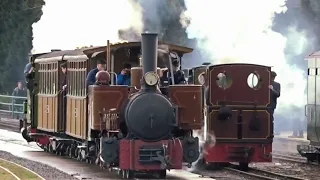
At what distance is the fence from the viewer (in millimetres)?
36281

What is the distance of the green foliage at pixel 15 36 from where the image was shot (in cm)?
4184

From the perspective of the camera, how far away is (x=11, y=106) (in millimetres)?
37812

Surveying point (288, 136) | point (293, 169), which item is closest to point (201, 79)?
point (293, 169)

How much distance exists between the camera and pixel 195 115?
16.7 m

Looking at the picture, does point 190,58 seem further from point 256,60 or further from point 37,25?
point 37,25

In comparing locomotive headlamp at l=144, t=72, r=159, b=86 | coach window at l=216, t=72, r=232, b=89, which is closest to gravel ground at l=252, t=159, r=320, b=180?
coach window at l=216, t=72, r=232, b=89

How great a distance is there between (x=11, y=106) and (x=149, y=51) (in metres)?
22.7

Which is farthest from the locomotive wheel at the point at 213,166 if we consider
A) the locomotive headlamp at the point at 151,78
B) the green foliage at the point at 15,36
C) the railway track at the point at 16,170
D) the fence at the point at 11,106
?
the green foliage at the point at 15,36

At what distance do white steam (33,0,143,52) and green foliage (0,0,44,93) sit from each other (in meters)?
13.0

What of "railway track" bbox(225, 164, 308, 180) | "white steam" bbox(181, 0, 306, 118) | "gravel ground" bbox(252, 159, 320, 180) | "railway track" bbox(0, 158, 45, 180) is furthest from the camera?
"white steam" bbox(181, 0, 306, 118)

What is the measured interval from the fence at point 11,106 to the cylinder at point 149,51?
1954 cm

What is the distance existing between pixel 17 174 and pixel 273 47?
14.9 metres

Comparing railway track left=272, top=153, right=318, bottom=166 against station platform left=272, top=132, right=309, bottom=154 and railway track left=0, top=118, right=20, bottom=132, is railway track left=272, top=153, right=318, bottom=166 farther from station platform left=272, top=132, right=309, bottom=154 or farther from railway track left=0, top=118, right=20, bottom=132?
railway track left=0, top=118, right=20, bottom=132

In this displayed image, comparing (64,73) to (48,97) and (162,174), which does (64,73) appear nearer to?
(48,97)
